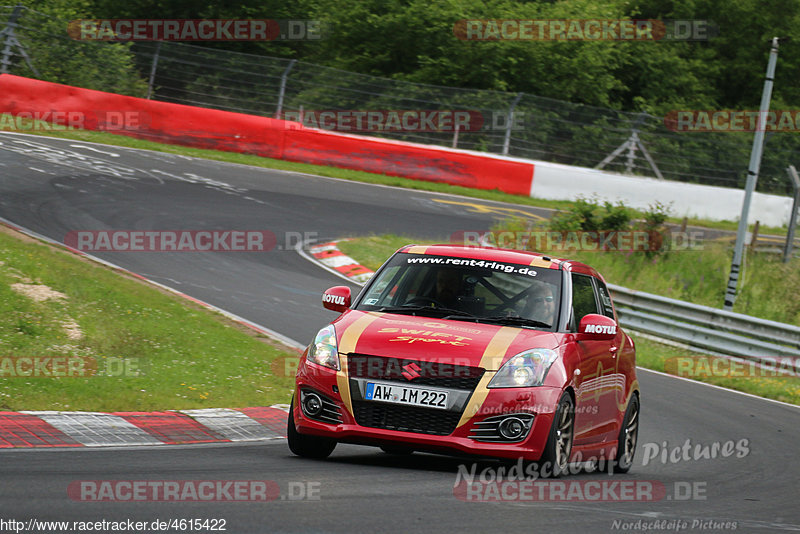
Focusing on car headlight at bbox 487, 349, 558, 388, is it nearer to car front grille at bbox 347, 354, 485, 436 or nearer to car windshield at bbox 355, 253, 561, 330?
car front grille at bbox 347, 354, 485, 436

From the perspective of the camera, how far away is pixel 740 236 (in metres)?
21.0

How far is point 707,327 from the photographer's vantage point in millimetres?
18203

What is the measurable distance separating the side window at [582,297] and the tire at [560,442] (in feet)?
2.84

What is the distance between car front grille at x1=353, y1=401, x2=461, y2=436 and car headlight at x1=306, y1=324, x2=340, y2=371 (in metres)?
0.40

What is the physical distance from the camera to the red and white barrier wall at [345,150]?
84.7ft

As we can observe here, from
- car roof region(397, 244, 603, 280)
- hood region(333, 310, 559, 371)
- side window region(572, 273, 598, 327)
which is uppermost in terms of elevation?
car roof region(397, 244, 603, 280)

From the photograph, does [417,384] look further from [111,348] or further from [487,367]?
[111,348]

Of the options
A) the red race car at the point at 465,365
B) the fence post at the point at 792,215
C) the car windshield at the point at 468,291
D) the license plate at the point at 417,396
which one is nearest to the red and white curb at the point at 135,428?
the red race car at the point at 465,365

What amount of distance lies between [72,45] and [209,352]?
21242 mm

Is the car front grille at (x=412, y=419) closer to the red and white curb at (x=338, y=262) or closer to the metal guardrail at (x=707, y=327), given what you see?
the red and white curb at (x=338, y=262)

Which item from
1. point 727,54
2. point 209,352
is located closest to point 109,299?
point 209,352

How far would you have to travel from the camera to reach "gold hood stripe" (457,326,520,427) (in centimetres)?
691

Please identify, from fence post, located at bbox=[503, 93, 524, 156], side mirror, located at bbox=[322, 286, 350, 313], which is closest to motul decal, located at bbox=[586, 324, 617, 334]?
side mirror, located at bbox=[322, 286, 350, 313]

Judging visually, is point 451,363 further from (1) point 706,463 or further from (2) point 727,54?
(2) point 727,54
